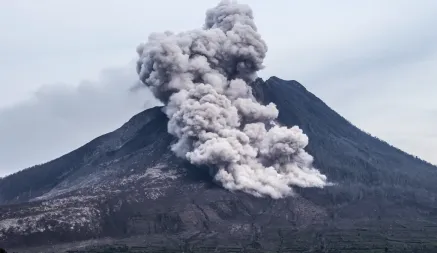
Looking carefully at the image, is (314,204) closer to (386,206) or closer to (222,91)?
(386,206)

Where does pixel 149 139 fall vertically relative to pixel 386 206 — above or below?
above

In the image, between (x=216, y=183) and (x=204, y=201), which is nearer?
(x=204, y=201)

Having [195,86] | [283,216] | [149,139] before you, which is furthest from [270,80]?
[283,216]
